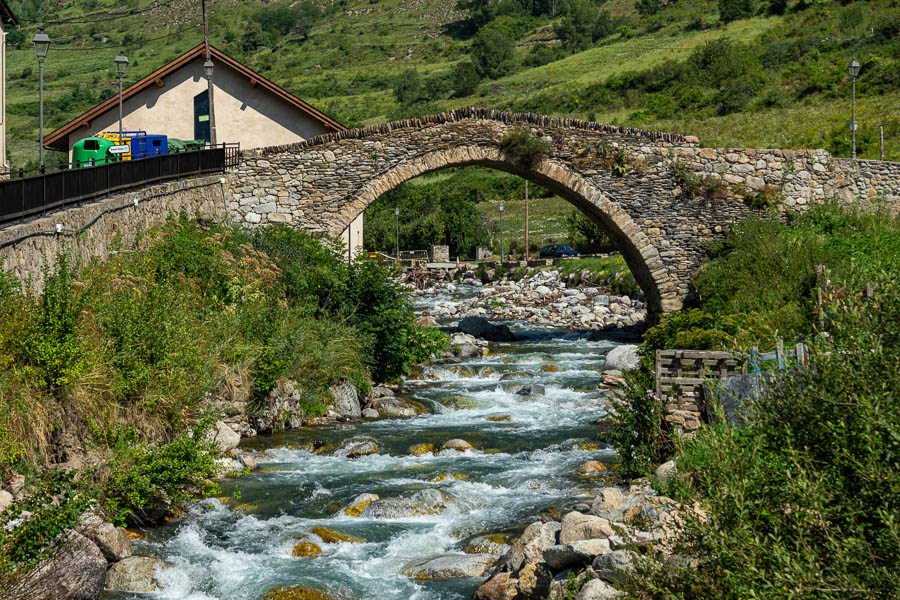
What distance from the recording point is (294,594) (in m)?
7.46

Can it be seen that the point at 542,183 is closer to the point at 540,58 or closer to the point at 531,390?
the point at 531,390

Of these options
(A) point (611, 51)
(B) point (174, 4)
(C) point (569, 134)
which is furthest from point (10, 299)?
(B) point (174, 4)

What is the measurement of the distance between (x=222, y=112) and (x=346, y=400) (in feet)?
42.3

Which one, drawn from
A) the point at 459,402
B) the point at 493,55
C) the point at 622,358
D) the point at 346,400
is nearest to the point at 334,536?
the point at 346,400

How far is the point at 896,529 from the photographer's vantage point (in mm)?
4246

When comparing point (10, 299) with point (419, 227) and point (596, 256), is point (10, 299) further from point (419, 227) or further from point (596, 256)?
point (419, 227)

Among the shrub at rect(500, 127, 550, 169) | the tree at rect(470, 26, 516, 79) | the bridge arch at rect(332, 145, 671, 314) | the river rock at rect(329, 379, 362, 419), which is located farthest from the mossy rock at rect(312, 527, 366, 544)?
the tree at rect(470, 26, 516, 79)

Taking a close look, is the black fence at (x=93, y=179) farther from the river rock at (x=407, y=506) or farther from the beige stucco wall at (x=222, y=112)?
the river rock at (x=407, y=506)

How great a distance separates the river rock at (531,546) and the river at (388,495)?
0.40 metres

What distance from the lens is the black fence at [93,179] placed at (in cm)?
1156

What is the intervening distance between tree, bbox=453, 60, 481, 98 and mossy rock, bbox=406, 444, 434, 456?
229 feet

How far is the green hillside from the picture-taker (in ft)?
149

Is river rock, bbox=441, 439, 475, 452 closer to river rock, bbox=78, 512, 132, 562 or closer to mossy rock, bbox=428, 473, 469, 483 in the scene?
mossy rock, bbox=428, 473, 469, 483

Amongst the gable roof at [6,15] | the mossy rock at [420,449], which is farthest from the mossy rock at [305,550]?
the gable roof at [6,15]
